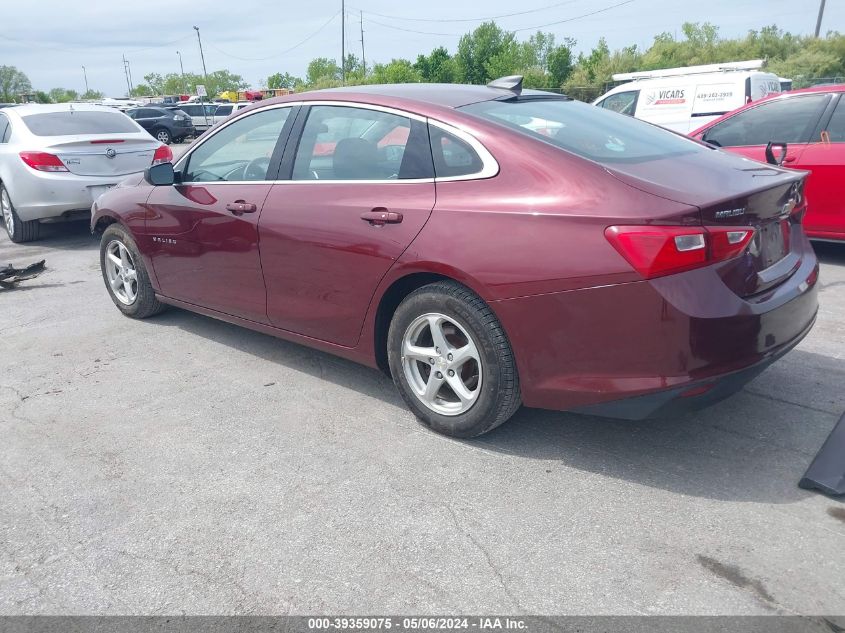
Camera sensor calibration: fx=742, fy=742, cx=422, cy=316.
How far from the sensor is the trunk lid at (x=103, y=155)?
842cm

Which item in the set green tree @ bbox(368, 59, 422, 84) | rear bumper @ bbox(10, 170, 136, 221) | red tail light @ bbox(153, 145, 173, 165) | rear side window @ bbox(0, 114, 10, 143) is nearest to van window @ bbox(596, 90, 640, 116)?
red tail light @ bbox(153, 145, 173, 165)

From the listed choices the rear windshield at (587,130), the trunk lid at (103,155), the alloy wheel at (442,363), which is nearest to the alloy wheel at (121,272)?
the alloy wheel at (442,363)

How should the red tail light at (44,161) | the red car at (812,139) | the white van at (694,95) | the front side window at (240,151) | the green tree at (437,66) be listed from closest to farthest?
1. the front side window at (240,151)
2. the red car at (812,139)
3. the red tail light at (44,161)
4. the white van at (694,95)
5. the green tree at (437,66)

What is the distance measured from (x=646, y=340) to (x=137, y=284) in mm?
3952

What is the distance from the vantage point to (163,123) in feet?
104

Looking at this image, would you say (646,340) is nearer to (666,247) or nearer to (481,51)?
(666,247)

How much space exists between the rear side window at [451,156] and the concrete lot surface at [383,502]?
1.27m

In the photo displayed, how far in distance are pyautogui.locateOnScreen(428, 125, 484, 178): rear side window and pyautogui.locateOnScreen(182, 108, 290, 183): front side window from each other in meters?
1.18

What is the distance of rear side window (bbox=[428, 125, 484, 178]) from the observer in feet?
11.0

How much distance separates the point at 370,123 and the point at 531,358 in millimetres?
1547

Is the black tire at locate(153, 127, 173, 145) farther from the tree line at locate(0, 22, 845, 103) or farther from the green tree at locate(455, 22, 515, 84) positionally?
the green tree at locate(455, 22, 515, 84)

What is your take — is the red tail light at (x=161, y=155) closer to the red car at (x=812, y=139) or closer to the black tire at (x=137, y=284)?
the black tire at (x=137, y=284)

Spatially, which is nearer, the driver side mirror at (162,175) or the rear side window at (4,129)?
the driver side mirror at (162,175)

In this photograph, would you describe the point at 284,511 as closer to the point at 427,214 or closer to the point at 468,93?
the point at 427,214
